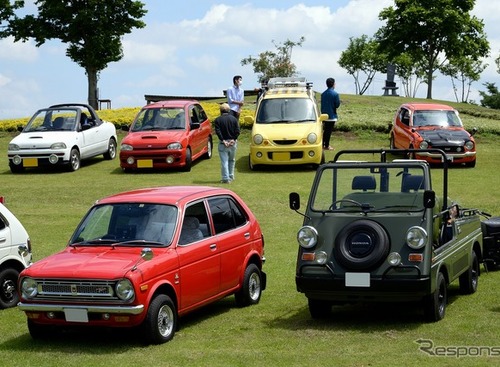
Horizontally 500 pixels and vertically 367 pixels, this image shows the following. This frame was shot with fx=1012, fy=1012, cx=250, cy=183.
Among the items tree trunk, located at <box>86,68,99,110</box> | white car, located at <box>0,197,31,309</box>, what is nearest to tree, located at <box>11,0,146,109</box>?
A: tree trunk, located at <box>86,68,99,110</box>

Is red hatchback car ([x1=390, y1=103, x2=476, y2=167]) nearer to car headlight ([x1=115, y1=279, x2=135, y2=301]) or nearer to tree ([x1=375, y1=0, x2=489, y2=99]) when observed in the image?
car headlight ([x1=115, y1=279, x2=135, y2=301])

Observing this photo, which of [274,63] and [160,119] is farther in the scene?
[274,63]

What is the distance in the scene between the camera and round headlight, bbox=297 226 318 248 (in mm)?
11219

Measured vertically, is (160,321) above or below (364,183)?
below

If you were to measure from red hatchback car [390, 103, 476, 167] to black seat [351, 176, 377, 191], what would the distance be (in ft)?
42.4

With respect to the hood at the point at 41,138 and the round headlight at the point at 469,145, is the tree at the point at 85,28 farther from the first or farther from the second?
the round headlight at the point at 469,145

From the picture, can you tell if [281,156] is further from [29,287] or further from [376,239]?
[29,287]

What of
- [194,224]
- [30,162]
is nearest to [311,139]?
[30,162]

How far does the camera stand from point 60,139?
2588cm

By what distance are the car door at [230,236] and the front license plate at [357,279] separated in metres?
1.72

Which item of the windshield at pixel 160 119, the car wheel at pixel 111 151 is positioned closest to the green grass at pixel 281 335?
the windshield at pixel 160 119

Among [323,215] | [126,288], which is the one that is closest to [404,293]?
[323,215]

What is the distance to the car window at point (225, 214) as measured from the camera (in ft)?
40.0

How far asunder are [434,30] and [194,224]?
5404 centimetres
